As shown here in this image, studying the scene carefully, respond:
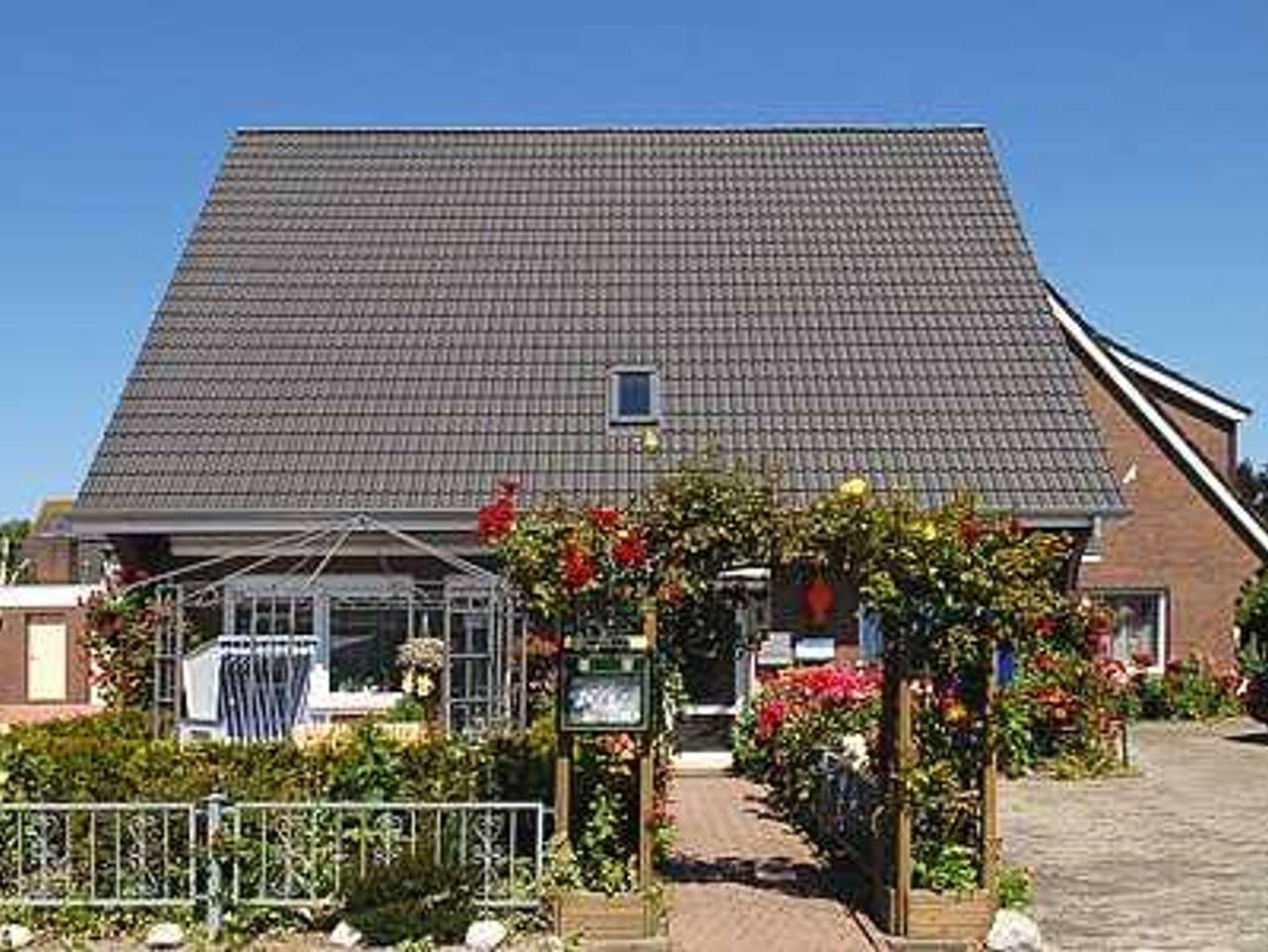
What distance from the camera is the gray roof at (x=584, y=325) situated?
2305 centimetres

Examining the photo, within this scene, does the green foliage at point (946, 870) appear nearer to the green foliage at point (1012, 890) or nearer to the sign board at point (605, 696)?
the green foliage at point (1012, 890)

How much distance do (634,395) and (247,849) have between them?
12062 mm

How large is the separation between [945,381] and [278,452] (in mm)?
8036

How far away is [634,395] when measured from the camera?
952 inches

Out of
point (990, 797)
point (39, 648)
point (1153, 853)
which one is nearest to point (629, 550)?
point (990, 797)

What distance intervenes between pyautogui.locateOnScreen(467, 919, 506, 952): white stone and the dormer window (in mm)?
11985

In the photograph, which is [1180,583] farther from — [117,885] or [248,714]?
[117,885]

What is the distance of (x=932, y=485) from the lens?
902 inches

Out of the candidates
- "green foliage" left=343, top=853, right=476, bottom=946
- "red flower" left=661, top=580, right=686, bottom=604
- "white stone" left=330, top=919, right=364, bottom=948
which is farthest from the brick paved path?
"red flower" left=661, top=580, right=686, bottom=604

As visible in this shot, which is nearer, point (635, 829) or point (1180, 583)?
point (635, 829)

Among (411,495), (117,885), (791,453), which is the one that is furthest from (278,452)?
(117,885)

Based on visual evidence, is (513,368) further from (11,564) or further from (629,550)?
(11,564)

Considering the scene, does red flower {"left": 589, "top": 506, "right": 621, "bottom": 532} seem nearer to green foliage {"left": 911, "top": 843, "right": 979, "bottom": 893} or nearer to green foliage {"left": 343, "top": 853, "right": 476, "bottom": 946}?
green foliage {"left": 343, "top": 853, "right": 476, "bottom": 946}

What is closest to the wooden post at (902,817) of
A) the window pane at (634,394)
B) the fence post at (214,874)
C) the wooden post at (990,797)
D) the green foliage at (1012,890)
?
the wooden post at (990,797)
